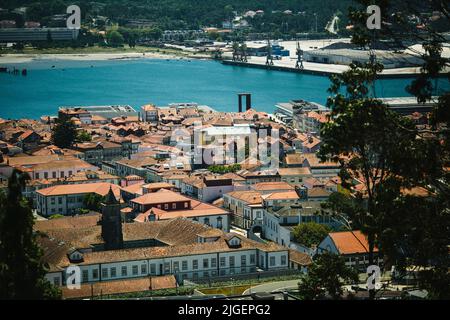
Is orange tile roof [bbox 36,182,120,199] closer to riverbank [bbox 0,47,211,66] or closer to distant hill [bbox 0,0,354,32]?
riverbank [bbox 0,47,211,66]

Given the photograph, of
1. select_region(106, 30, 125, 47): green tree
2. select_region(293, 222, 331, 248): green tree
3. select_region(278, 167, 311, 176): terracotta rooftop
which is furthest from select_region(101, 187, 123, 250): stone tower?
select_region(106, 30, 125, 47): green tree

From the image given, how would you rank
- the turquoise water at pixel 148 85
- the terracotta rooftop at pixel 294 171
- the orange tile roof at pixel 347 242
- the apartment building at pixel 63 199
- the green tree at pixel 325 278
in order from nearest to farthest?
1. the green tree at pixel 325 278
2. the orange tile roof at pixel 347 242
3. the apartment building at pixel 63 199
4. the terracotta rooftop at pixel 294 171
5. the turquoise water at pixel 148 85

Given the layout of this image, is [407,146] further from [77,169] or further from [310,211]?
[77,169]

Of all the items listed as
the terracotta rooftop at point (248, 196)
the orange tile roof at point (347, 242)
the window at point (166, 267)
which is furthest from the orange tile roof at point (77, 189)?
the orange tile roof at point (347, 242)

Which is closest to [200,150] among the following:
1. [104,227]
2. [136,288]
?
[104,227]

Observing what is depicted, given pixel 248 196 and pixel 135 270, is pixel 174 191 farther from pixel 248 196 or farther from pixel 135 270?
pixel 135 270

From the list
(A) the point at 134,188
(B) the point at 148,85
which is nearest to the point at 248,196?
(A) the point at 134,188

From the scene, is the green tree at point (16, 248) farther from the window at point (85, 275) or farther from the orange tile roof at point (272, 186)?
the orange tile roof at point (272, 186)
